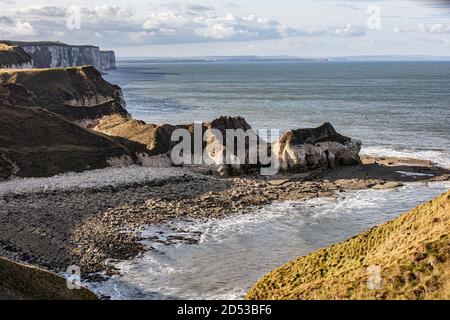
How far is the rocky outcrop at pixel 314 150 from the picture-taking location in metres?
63.1

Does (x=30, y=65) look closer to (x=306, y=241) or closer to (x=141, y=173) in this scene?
(x=141, y=173)

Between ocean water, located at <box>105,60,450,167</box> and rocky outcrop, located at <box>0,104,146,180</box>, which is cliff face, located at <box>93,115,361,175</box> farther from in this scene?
ocean water, located at <box>105,60,450,167</box>

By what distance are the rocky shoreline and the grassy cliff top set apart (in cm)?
1764

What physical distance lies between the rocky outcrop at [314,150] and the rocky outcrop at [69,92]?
39.2m

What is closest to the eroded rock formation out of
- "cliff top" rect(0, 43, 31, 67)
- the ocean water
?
the ocean water

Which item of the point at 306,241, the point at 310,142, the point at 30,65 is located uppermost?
the point at 30,65

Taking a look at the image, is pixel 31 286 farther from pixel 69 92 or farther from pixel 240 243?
pixel 69 92

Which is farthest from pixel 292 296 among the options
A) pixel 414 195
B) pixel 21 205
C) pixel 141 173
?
pixel 141 173

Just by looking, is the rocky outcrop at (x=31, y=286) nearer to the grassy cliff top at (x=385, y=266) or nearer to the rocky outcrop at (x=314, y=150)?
the grassy cliff top at (x=385, y=266)

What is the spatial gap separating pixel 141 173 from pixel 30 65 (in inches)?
3706


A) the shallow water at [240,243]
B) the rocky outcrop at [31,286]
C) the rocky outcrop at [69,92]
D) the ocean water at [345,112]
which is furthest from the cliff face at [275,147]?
the rocky outcrop at [31,286]

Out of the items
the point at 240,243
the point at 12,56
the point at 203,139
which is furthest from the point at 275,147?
the point at 12,56

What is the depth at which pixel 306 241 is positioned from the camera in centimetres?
4138
